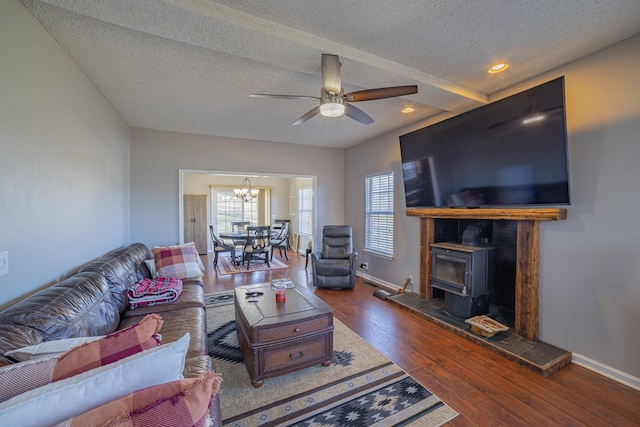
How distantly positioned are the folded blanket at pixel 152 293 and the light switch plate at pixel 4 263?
0.98m

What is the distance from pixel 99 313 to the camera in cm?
184

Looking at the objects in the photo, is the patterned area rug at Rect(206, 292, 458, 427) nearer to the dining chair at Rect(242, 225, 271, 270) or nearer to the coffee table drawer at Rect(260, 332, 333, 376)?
the coffee table drawer at Rect(260, 332, 333, 376)

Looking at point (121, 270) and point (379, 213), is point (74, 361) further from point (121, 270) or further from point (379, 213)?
point (379, 213)

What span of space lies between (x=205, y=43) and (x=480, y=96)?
2.90m

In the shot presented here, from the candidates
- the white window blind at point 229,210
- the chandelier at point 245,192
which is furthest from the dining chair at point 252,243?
the white window blind at point 229,210

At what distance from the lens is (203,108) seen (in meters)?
3.42

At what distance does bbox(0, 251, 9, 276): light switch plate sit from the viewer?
1.45 m

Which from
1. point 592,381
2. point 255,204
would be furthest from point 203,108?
point 255,204

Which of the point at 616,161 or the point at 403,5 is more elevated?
the point at 403,5

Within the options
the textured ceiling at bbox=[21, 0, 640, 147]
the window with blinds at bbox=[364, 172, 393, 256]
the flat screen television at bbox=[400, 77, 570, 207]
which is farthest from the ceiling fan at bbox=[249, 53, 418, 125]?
the window with blinds at bbox=[364, 172, 393, 256]

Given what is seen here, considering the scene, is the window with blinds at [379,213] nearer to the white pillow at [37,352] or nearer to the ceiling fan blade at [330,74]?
the ceiling fan blade at [330,74]

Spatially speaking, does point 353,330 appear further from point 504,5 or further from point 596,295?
point 504,5

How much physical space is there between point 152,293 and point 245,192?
571cm

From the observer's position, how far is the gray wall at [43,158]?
1516 mm
